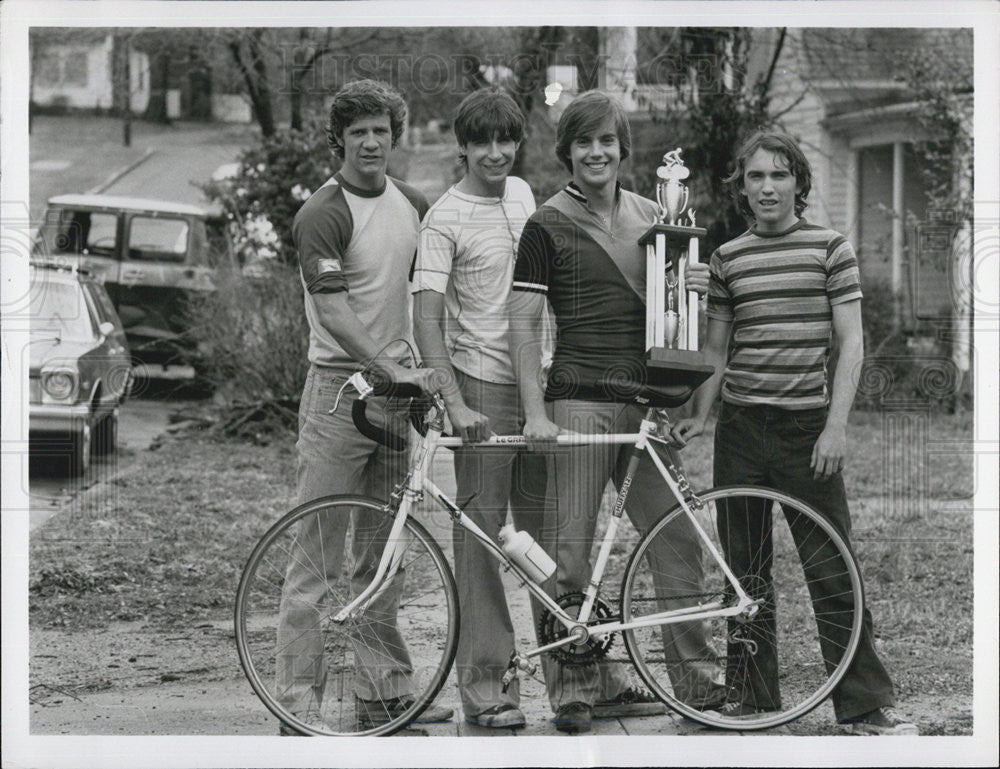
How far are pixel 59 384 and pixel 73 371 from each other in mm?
353

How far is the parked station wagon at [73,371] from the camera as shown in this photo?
6.49 meters

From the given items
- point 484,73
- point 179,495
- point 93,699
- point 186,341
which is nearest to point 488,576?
point 93,699

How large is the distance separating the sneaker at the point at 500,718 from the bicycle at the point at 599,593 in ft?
0.56

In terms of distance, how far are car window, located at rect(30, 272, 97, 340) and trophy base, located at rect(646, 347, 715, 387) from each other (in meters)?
2.50

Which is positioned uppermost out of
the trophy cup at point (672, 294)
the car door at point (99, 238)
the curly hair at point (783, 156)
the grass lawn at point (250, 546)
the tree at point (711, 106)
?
the tree at point (711, 106)

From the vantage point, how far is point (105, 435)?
854 centimetres

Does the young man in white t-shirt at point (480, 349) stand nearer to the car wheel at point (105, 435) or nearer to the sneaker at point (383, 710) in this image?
the sneaker at point (383, 710)

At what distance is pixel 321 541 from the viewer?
431 centimetres

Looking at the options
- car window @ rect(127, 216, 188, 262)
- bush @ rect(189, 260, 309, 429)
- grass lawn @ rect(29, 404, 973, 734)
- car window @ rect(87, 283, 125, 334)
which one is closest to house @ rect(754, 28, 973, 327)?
grass lawn @ rect(29, 404, 973, 734)

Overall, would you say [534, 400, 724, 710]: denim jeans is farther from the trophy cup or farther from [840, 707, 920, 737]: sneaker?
[840, 707, 920, 737]: sneaker

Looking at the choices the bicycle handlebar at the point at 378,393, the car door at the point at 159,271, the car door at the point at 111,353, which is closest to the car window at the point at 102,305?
the car door at the point at 111,353

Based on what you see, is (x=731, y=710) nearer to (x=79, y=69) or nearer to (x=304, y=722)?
(x=304, y=722)

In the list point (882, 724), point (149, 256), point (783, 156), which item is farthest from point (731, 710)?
point (149, 256)

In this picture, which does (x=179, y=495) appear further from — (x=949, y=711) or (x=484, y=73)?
(x=949, y=711)
